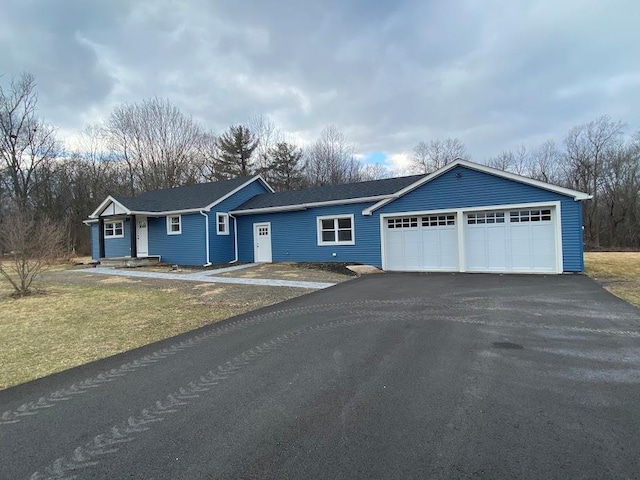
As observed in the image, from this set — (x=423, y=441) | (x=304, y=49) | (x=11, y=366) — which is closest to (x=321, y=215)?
(x=304, y=49)

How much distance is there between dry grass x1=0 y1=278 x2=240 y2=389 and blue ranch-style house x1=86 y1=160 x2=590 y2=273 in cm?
863

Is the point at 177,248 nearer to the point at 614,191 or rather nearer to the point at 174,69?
the point at 174,69

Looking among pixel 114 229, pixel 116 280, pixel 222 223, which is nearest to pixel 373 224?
pixel 222 223

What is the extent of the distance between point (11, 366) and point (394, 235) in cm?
1369

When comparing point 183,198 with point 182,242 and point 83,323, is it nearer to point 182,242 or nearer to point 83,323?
point 182,242

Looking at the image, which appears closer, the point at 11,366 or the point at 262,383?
the point at 262,383

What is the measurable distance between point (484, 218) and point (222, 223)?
13105 mm

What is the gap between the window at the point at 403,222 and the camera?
15.8 meters

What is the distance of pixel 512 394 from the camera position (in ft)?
11.7

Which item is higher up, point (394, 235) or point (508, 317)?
point (394, 235)

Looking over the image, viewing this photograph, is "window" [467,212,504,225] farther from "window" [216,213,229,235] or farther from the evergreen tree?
the evergreen tree

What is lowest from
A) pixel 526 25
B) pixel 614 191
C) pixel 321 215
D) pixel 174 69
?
pixel 321 215

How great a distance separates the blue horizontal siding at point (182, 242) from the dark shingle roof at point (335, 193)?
271 centimetres

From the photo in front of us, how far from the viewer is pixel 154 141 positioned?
3341 cm
